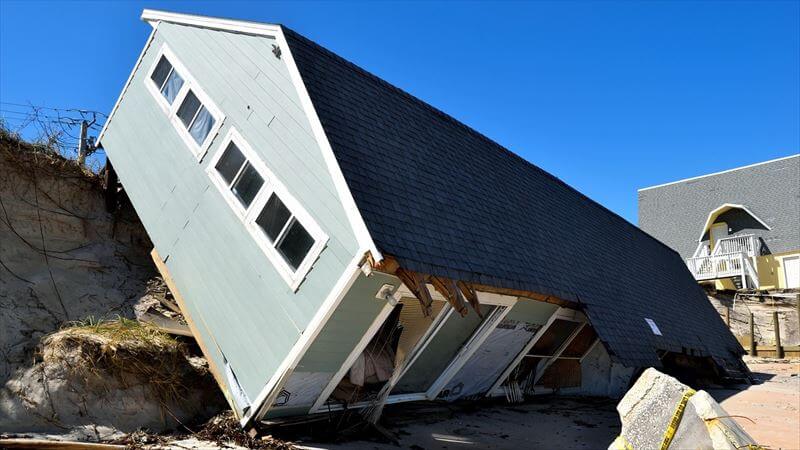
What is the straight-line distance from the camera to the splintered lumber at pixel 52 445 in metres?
6.66

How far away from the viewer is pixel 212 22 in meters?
9.86

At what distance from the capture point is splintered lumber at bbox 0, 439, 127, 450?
21.9 ft

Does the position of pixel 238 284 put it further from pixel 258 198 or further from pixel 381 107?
pixel 381 107

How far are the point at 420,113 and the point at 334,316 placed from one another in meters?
5.35

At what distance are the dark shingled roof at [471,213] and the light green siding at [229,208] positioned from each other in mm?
490

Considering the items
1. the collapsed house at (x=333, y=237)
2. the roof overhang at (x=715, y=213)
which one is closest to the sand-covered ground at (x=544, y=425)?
the collapsed house at (x=333, y=237)

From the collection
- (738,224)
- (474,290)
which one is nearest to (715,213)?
(738,224)

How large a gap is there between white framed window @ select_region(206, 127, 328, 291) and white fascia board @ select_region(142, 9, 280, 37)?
61.3 inches

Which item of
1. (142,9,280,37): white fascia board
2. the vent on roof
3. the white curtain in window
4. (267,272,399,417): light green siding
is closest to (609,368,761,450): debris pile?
(267,272,399,417): light green siding

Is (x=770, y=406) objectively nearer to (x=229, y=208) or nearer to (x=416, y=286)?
(x=416, y=286)

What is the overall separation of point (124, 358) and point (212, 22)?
17.8 feet

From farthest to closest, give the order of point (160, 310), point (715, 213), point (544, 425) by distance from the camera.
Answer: point (715, 213) → point (544, 425) → point (160, 310)

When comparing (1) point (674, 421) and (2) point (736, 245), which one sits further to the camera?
(2) point (736, 245)

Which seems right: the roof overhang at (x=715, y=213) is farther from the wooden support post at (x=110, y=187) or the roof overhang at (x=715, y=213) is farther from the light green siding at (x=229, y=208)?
the light green siding at (x=229, y=208)
